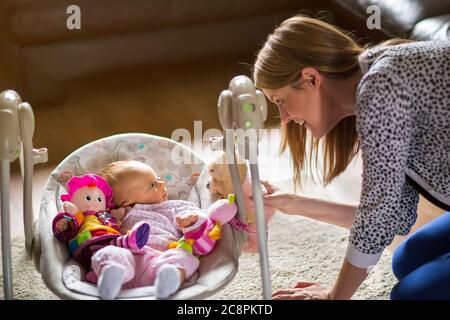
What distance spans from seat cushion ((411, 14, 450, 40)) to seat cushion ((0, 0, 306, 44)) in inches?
29.3

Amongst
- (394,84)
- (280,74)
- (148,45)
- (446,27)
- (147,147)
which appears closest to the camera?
(394,84)

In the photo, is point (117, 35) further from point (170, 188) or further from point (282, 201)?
point (282, 201)

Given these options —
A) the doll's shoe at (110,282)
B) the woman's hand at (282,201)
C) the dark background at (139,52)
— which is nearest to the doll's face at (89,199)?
the doll's shoe at (110,282)

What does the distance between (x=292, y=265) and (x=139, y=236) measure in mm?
779

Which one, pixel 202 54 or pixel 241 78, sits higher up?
pixel 241 78

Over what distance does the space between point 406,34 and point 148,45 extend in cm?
107

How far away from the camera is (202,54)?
3.39 meters

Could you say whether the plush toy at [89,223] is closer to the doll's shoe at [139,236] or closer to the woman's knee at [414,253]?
the doll's shoe at [139,236]

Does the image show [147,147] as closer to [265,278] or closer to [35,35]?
[265,278]

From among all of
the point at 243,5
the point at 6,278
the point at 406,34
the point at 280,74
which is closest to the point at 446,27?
→ the point at 406,34

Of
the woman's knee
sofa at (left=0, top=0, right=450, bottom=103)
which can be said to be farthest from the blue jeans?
sofa at (left=0, top=0, right=450, bottom=103)

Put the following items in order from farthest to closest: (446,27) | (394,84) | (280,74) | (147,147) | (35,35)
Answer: (35,35) < (446,27) < (147,147) < (280,74) < (394,84)

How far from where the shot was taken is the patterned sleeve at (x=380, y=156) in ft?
5.06

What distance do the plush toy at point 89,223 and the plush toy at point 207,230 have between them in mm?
99
